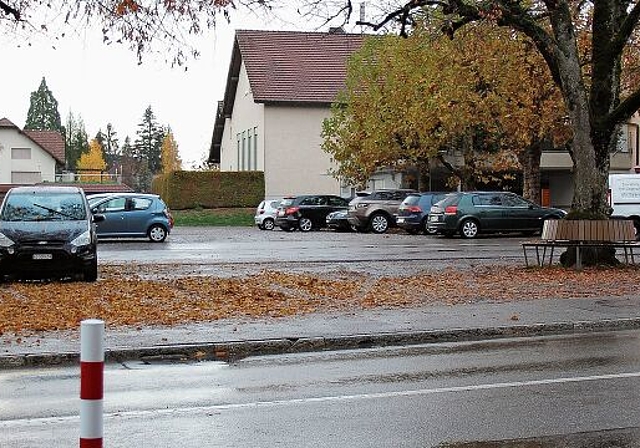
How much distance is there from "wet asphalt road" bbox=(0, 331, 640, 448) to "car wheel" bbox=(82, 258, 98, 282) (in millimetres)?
8203

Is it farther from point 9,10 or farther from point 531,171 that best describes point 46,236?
point 531,171

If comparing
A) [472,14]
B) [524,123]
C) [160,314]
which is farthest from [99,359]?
[524,123]

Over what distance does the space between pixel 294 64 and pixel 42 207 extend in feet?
129

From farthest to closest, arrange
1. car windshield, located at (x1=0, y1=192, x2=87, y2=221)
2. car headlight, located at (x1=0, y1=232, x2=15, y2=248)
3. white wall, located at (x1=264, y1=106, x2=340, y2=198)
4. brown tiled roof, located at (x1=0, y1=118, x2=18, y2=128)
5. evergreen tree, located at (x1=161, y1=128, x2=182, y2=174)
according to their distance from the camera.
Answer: evergreen tree, located at (x1=161, y1=128, x2=182, y2=174), brown tiled roof, located at (x1=0, y1=118, x2=18, y2=128), white wall, located at (x1=264, y1=106, x2=340, y2=198), car windshield, located at (x1=0, y1=192, x2=87, y2=221), car headlight, located at (x1=0, y1=232, x2=15, y2=248)

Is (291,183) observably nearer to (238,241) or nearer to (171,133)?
(238,241)

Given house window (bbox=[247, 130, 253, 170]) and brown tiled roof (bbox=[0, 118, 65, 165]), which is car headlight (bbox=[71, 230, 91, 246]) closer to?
house window (bbox=[247, 130, 253, 170])

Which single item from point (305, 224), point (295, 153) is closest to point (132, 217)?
point (305, 224)

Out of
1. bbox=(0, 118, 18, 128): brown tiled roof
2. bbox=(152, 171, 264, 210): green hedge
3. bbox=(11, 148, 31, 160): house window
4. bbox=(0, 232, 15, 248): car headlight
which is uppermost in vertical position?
bbox=(0, 118, 18, 128): brown tiled roof

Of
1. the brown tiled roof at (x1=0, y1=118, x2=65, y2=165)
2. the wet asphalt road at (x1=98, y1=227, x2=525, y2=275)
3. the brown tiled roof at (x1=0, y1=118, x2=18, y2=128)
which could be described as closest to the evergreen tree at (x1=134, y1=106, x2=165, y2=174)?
the brown tiled roof at (x1=0, y1=118, x2=65, y2=165)

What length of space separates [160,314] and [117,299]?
6.39 ft

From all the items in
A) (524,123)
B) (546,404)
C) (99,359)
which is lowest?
(546,404)

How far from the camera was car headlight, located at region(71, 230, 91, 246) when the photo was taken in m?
18.3

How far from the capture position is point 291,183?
185 ft

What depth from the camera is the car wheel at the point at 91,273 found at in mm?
18688
